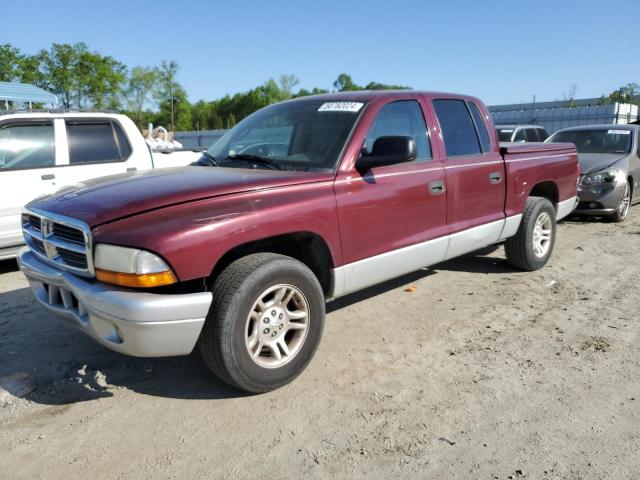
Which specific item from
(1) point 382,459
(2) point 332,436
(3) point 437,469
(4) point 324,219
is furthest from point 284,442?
(4) point 324,219

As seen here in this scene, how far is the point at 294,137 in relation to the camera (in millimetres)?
3855

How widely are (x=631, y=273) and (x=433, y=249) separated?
2.76m

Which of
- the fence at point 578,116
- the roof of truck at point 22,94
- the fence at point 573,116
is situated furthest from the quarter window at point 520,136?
the roof of truck at point 22,94

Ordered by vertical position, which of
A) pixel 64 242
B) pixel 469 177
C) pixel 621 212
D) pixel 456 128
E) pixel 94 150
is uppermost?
pixel 456 128

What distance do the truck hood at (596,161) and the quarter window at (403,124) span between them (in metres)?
5.32

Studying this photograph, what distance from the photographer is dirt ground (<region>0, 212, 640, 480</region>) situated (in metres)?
2.43

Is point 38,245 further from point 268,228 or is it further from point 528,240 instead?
point 528,240

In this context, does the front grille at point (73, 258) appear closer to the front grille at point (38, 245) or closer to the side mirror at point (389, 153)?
the front grille at point (38, 245)

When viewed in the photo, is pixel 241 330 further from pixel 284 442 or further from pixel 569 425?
pixel 569 425

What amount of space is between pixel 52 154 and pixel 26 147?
0.27 m

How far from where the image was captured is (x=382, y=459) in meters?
2.45

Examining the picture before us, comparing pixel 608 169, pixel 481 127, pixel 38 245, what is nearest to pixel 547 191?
pixel 481 127

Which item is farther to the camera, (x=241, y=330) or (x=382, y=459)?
(x=241, y=330)

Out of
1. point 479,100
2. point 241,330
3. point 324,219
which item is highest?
point 479,100
